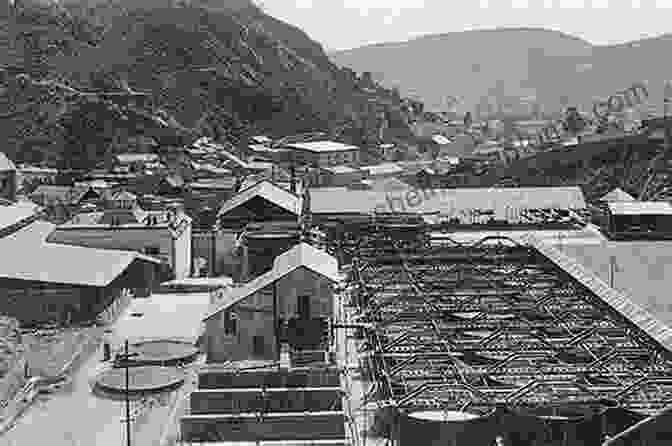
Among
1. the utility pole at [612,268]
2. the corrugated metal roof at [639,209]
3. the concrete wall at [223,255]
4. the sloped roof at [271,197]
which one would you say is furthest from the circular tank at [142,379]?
the corrugated metal roof at [639,209]

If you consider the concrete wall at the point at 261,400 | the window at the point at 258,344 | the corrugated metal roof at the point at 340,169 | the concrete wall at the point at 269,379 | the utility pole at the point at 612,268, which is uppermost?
the corrugated metal roof at the point at 340,169

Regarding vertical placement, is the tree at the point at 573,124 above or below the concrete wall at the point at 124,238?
above

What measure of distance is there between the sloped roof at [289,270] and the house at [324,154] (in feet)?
204

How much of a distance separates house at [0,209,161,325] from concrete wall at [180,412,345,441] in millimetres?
16624

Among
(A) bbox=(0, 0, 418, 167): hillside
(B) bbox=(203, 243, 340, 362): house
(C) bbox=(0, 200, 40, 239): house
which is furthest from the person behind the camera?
(A) bbox=(0, 0, 418, 167): hillside

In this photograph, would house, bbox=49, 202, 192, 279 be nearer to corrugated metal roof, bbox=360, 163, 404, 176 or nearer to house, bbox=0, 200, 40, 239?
house, bbox=0, 200, 40, 239

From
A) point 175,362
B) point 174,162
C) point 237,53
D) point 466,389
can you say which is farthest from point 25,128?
point 466,389

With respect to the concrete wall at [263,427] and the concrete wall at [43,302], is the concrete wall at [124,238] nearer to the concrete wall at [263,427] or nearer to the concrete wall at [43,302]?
the concrete wall at [43,302]

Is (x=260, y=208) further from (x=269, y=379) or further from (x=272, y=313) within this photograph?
(x=269, y=379)

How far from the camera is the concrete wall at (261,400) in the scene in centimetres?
2473

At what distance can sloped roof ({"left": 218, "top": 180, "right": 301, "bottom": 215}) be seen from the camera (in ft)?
156

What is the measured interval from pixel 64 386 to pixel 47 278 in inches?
409

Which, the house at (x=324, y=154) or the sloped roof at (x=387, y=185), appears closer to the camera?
the sloped roof at (x=387, y=185)

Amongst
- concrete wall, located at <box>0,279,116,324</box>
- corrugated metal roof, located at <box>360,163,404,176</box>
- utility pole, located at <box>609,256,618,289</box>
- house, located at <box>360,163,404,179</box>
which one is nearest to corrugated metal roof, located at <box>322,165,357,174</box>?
house, located at <box>360,163,404,179</box>
